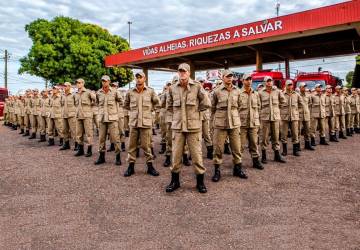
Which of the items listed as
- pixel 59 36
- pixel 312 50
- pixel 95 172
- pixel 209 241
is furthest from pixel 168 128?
pixel 59 36

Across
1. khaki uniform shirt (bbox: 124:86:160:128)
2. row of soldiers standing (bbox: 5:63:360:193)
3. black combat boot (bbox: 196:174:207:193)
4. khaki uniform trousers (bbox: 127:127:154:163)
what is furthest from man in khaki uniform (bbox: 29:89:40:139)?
black combat boot (bbox: 196:174:207:193)

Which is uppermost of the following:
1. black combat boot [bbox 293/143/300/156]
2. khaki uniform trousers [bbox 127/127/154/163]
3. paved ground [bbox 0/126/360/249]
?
khaki uniform trousers [bbox 127/127/154/163]

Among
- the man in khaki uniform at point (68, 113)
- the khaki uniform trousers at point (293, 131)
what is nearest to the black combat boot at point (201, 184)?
the khaki uniform trousers at point (293, 131)

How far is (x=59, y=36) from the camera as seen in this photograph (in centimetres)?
3112

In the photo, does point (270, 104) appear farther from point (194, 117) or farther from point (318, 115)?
point (318, 115)

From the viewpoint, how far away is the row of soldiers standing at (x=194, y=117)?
5.05m

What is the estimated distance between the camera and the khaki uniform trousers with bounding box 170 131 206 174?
5.00 meters

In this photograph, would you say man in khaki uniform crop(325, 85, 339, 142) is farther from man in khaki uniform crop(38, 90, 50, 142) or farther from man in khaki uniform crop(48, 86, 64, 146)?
man in khaki uniform crop(38, 90, 50, 142)

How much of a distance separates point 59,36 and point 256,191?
101ft

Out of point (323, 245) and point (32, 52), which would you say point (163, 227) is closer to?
point (323, 245)

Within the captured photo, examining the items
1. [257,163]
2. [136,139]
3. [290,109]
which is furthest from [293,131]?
[136,139]

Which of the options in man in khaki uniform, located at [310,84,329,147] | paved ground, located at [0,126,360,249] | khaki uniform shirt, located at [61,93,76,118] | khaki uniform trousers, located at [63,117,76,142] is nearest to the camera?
paved ground, located at [0,126,360,249]

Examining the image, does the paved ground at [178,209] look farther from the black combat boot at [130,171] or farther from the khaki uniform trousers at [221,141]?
the khaki uniform trousers at [221,141]

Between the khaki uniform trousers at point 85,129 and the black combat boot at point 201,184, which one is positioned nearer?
the black combat boot at point 201,184
